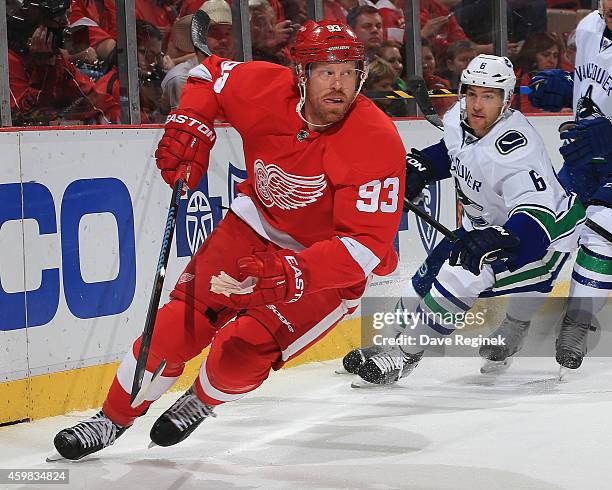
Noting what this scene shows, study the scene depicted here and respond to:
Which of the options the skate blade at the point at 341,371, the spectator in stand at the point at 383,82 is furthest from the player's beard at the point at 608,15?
the skate blade at the point at 341,371

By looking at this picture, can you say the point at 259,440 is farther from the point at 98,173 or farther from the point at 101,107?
the point at 101,107

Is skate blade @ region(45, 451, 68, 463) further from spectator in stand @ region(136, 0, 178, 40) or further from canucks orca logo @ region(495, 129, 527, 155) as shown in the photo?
canucks orca logo @ region(495, 129, 527, 155)

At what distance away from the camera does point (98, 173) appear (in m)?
4.07

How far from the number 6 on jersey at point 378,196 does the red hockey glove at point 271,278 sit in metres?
0.24

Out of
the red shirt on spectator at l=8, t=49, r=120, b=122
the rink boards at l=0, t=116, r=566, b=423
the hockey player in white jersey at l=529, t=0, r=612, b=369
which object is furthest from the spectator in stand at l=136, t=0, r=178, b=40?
the hockey player in white jersey at l=529, t=0, r=612, b=369

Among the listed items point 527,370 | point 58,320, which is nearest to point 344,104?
point 58,320

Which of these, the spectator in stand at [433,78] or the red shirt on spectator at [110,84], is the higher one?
the red shirt on spectator at [110,84]

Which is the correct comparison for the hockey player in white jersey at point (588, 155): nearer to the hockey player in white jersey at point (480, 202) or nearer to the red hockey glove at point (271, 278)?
the hockey player in white jersey at point (480, 202)

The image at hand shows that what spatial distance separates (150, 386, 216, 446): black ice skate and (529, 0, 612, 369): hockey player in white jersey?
177cm

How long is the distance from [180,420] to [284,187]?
70 centimetres

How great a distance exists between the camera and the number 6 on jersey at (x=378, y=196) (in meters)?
→ 2.87

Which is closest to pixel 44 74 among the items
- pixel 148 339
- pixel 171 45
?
pixel 171 45

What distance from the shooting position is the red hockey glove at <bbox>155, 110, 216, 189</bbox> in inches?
125

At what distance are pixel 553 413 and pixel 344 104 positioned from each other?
4.99ft
